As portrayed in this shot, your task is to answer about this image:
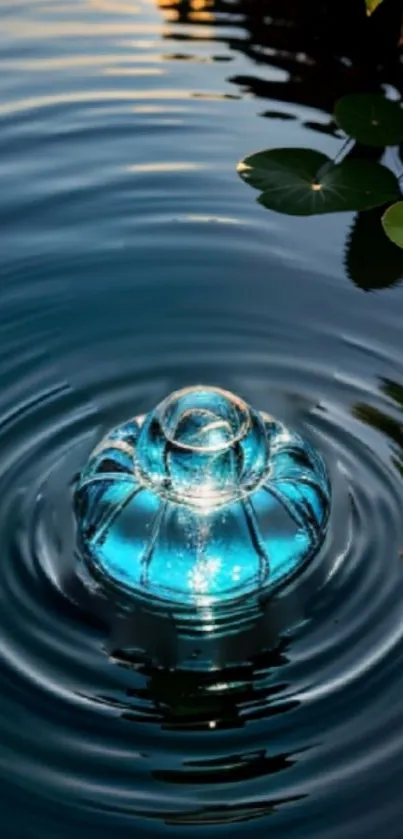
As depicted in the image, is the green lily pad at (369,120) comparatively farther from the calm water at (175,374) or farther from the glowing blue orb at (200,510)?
the glowing blue orb at (200,510)

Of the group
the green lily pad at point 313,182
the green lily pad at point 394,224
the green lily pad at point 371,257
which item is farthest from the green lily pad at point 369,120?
the green lily pad at point 394,224

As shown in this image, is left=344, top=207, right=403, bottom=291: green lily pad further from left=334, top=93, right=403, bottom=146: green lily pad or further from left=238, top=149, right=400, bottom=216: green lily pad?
left=334, top=93, right=403, bottom=146: green lily pad

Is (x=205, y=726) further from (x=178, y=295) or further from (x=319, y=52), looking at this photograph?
(x=319, y=52)

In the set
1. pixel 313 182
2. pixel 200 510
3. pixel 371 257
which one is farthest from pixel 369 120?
pixel 200 510

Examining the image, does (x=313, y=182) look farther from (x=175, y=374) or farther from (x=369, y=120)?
(x=175, y=374)

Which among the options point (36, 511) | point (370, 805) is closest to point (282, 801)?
point (370, 805)

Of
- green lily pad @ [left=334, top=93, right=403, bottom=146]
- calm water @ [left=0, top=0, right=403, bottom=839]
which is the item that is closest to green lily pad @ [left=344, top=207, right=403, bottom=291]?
calm water @ [left=0, top=0, right=403, bottom=839]
